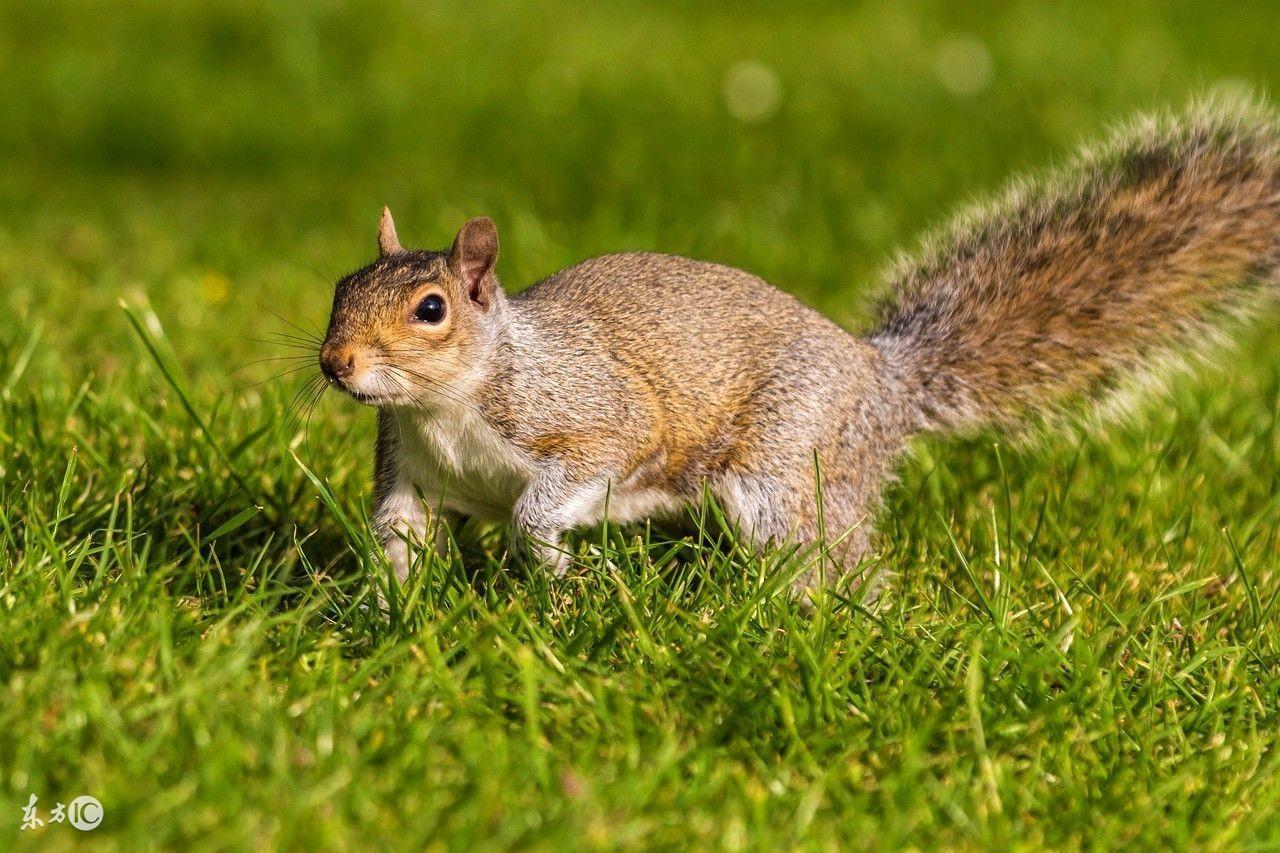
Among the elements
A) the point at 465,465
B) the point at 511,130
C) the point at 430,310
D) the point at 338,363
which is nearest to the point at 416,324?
the point at 430,310

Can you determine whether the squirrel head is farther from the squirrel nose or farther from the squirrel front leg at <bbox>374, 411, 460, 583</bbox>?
A: the squirrel front leg at <bbox>374, 411, 460, 583</bbox>

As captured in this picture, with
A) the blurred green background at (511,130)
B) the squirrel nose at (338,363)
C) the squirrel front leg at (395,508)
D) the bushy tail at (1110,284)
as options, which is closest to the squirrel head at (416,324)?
the squirrel nose at (338,363)

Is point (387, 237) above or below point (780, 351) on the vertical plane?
above

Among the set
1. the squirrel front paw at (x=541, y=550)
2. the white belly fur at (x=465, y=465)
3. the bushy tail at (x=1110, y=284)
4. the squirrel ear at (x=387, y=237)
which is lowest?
the squirrel front paw at (x=541, y=550)

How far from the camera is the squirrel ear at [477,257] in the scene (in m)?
2.36

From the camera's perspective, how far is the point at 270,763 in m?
1.61

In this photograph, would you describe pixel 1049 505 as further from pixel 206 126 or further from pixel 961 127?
pixel 206 126

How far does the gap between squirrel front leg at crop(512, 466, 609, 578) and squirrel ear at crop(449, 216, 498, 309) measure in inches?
11.7

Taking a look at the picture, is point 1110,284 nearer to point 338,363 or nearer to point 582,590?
point 582,590

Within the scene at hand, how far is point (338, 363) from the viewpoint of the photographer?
2.16 m

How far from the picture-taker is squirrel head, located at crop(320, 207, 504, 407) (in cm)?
220

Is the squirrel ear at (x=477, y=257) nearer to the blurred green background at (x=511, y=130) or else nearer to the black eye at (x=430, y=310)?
→ the black eye at (x=430, y=310)

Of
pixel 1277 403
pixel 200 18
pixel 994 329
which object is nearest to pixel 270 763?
pixel 994 329

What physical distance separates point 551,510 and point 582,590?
0.23m
